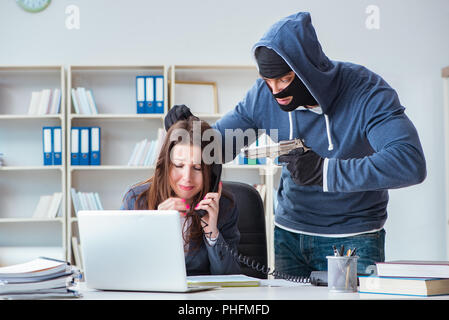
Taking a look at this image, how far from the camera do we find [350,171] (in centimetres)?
177

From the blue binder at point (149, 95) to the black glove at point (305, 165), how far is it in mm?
2502

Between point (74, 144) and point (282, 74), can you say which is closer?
point (282, 74)

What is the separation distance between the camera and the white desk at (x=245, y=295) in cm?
125

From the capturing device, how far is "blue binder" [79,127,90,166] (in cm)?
412

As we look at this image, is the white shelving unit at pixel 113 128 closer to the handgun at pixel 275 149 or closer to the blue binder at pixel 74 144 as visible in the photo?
the blue binder at pixel 74 144

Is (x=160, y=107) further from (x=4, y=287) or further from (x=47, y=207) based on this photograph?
(x=4, y=287)

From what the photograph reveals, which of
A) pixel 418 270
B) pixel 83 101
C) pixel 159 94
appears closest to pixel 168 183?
pixel 418 270

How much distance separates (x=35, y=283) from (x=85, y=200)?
2942 millimetres

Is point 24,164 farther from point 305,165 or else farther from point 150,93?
point 305,165

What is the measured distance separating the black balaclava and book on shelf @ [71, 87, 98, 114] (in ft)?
8.13

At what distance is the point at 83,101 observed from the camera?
4.19 meters

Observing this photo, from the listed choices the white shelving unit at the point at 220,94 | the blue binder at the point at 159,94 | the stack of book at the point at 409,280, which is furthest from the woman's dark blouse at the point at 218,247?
the blue binder at the point at 159,94

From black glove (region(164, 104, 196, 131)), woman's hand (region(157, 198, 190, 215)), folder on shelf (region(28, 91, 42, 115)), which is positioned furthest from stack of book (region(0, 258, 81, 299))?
folder on shelf (region(28, 91, 42, 115))

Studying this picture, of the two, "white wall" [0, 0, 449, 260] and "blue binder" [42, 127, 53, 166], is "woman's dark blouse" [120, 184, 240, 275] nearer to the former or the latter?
"blue binder" [42, 127, 53, 166]
